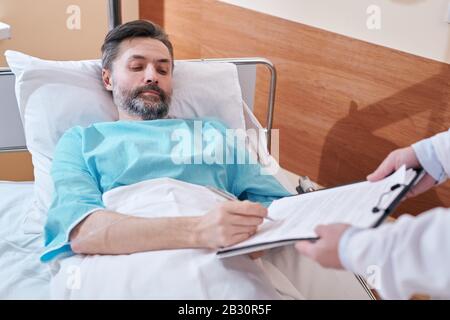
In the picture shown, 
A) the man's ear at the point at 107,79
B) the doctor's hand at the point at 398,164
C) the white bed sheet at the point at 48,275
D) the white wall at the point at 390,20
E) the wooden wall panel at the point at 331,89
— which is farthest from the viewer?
the wooden wall panel at the point at 331,89

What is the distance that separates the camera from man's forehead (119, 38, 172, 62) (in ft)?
5.85

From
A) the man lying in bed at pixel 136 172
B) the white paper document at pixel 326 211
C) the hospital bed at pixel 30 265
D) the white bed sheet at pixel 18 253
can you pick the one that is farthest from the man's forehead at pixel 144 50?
the white paper document at pixel 326 211

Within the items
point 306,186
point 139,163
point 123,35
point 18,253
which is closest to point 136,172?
point 139,163

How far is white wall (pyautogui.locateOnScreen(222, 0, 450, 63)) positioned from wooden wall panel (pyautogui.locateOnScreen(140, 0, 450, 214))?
4 centimetres

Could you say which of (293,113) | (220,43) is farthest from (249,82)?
(220,43)

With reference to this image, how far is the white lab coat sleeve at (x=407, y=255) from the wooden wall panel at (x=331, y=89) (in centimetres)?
149

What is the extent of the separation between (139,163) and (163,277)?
18.3 inches

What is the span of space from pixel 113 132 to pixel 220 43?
140cm

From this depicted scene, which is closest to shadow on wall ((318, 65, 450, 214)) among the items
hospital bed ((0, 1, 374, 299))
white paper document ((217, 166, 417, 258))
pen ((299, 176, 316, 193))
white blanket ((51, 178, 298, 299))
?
pen ((299, 176, 316, 193))

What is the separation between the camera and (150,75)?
1763 millimetres

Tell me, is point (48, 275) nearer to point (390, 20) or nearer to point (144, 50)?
point (144, 50)

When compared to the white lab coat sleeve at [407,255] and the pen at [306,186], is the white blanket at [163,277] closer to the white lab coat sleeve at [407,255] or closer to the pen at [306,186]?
the white lab coat sleeve at [407,255]

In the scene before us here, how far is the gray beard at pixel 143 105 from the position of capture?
5.73 feet
